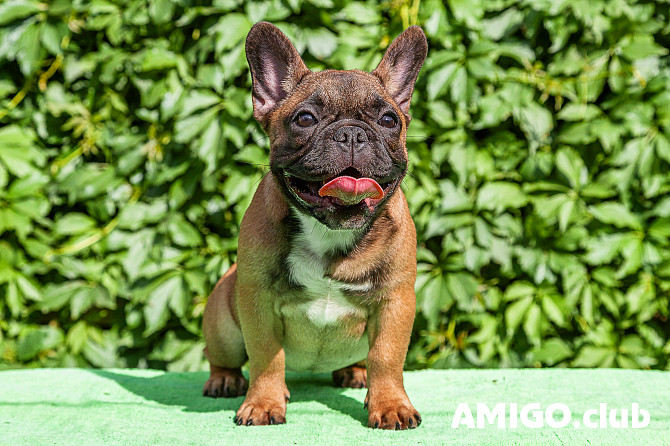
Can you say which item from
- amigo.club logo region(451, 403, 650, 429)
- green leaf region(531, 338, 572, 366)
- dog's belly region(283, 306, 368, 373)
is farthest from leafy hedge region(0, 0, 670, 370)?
dog's belly region(283, 306, 368, 373)

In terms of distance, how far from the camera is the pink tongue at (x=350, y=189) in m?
2.49

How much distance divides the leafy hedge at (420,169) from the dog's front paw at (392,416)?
6.45 feet

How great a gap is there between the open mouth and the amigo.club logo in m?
1.07

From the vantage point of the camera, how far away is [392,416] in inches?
110

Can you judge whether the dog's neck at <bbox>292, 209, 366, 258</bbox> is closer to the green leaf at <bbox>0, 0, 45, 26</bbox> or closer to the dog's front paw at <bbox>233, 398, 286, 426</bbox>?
the dog's front paw at <bbox>233, 398, 286, 426</bbox>

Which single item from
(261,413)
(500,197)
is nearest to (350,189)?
(261,413)

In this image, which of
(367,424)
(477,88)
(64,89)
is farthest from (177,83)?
(367,424)

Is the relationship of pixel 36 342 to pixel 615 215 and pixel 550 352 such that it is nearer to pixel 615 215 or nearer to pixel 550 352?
pixel 550 352

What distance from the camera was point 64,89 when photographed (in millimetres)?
5191

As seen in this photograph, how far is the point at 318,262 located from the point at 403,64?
39.1 inches

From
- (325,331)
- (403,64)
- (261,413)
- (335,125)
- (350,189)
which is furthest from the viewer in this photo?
(403,64)

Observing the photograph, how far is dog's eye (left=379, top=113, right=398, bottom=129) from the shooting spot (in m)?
2.79

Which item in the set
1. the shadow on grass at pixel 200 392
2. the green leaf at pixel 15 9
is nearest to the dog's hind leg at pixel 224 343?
the shadow on grass at pixel 200 392

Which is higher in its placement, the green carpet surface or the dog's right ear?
the dog's right ear
